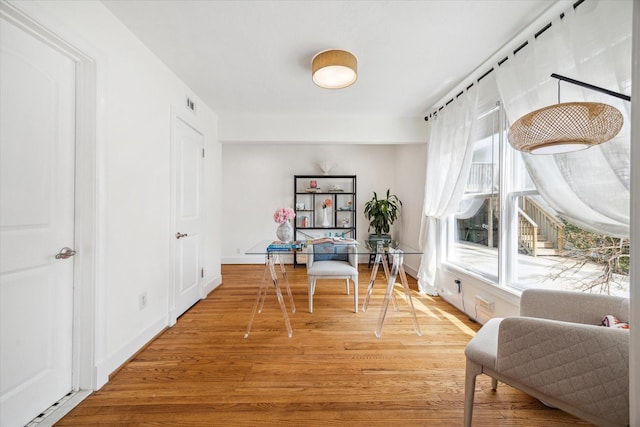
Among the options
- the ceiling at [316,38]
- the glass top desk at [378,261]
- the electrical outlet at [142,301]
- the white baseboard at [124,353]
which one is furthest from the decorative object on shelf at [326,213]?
the electrical outlet at [142,301]

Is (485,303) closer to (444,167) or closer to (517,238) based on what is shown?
(517,238)

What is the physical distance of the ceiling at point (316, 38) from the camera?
1.60 meters

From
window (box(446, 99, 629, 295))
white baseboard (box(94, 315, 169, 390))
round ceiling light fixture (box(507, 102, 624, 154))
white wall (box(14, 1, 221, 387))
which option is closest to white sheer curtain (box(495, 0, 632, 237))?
window (box(446, 99, 629, 295))

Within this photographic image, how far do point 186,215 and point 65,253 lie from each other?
1.28 metres

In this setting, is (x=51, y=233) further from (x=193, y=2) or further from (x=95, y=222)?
(x=193, y=2)

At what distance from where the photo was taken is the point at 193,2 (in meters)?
1.56

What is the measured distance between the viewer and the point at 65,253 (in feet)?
4.64

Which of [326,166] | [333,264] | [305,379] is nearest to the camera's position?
[305,379]

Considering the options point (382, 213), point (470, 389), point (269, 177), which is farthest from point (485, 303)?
point (269, 177)

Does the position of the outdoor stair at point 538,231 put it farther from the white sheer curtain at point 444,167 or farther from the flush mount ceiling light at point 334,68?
the flush mount ceiling light at point 334,68

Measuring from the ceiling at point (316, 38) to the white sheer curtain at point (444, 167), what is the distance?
33 cm

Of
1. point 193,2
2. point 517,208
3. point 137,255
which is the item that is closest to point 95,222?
point 137,255

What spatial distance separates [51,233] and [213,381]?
4.19ft

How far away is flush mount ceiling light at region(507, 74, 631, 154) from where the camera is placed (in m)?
1.03
